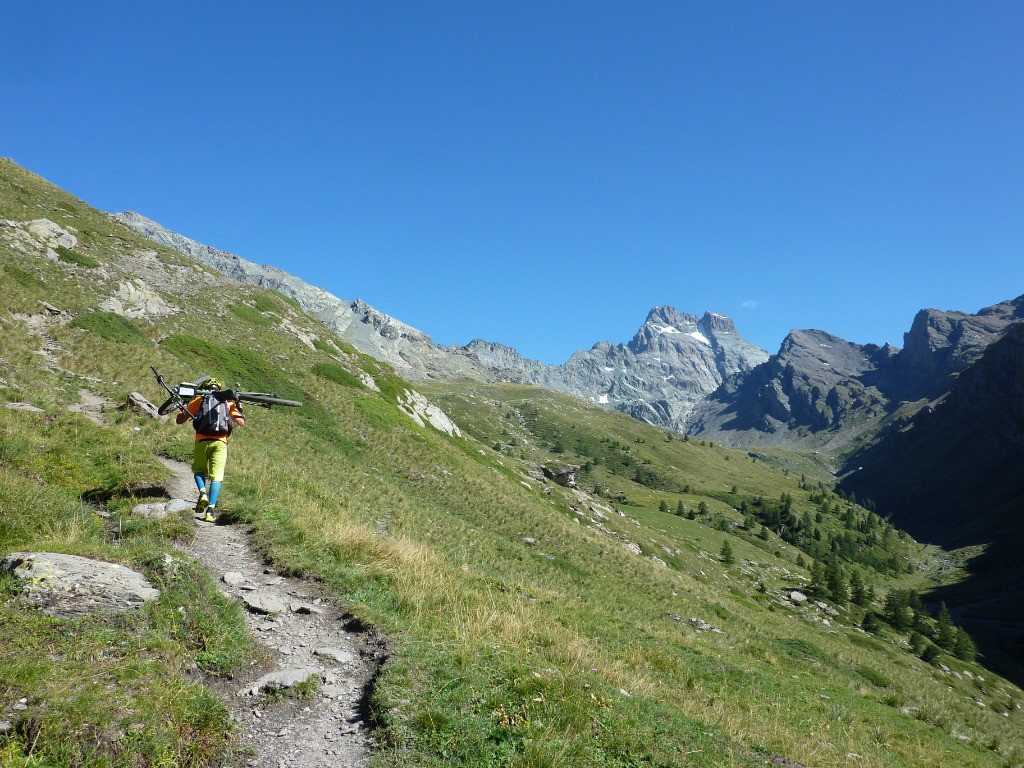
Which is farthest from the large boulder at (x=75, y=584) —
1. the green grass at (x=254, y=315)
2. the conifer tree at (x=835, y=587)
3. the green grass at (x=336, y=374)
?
the conifer tree at (x=835, y=587)

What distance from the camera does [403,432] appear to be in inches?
1512

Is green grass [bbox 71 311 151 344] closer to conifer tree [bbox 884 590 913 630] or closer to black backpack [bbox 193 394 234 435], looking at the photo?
black backpack [bbox 193 394 234 435]

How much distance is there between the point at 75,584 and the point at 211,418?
628cm

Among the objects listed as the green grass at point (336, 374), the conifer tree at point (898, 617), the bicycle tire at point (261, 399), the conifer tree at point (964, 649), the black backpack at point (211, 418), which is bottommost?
the conifer tree at point (964, 649)

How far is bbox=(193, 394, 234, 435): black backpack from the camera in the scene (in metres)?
12.7

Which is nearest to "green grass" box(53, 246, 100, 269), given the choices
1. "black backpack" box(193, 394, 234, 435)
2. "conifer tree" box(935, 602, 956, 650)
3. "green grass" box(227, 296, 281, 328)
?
"green grass" box(227, 296, 281, 328)

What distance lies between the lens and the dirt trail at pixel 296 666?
6.04 meters

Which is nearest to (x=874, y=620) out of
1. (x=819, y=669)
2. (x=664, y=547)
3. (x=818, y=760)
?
(x=664, y=547)

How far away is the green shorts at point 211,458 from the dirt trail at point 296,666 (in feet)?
4.26

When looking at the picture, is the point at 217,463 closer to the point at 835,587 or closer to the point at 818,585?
the point at 835,587

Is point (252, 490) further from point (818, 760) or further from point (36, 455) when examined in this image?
point (818, 760)

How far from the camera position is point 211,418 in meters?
12.8

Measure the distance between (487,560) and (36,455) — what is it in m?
15.8

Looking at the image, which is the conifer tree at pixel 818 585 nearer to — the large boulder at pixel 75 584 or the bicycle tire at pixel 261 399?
the bicycle tire at pixel 261 399
